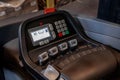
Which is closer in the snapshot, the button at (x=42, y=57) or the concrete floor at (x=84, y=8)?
the button at (x=42, y=57)

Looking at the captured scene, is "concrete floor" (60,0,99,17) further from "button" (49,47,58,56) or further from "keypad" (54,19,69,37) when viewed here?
"button" (49,47,58,56)

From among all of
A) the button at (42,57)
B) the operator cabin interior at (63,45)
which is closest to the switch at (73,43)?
the operator cabin interior at (63,45)

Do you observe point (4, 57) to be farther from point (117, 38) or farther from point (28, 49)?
point (117, 38)

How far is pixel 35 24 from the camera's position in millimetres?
640

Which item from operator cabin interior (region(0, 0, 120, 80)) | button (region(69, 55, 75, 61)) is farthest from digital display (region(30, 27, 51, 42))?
button (region(69, 55, 75, 61))

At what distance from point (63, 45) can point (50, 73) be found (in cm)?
12

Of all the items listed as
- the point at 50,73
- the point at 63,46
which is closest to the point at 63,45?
the point at 63,46

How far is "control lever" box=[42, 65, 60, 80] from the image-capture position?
54 centimetres

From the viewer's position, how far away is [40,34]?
0.64 m

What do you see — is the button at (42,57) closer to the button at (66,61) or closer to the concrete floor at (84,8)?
the button at (66,61)

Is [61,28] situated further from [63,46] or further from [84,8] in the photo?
[84,8]

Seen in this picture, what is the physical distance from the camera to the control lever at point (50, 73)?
54cm

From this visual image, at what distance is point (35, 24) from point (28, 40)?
2.4 inches

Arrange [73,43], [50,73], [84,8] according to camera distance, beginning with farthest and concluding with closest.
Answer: [84,8] < [73,43] < [50,73]
